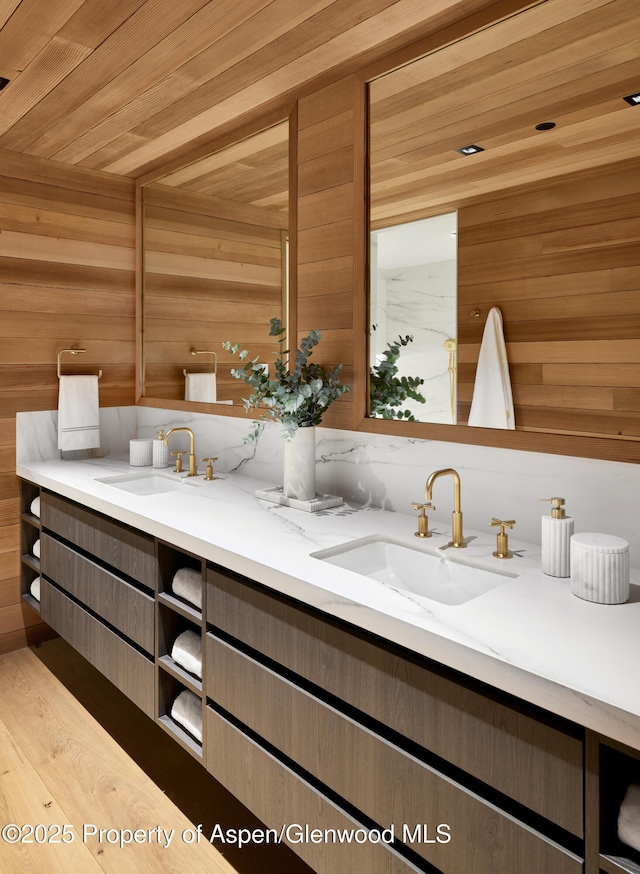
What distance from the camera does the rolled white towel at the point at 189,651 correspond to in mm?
1730

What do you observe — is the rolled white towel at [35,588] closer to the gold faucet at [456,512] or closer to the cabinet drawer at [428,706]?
the cabinet drawer at [428,706]

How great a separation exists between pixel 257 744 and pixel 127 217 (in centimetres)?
249

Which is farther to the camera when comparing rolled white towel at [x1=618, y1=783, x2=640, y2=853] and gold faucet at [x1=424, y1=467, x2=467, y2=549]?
gold faucet at [x1=424, y1=467, x2=467, y2=549]

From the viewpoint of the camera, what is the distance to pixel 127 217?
3.01 metres

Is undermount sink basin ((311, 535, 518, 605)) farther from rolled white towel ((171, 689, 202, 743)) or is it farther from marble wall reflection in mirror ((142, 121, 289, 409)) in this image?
marble wall reflection in mirror ((142, 121, 289, 409))

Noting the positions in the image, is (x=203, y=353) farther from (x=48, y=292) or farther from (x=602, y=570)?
(x=602, y=570)

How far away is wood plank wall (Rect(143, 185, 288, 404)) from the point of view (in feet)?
7.50

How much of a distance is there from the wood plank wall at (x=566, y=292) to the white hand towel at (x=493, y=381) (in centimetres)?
2

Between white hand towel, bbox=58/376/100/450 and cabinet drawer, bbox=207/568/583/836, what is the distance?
163 centimetres

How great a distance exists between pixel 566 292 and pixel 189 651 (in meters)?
1.37

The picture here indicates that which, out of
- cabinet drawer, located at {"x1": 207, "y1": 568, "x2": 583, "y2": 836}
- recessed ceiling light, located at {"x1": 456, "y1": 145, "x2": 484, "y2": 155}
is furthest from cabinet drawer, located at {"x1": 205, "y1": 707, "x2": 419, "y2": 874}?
recessed ceiling light, located at {"x1": 456, "y1": 145, "x2": 484, "y2": 155}

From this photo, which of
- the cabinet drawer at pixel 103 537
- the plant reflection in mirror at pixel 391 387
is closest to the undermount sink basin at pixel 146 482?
the cabinet drawer at pixel 103 537

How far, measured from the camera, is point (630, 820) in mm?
855

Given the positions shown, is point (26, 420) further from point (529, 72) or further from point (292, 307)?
point (529, 72)
